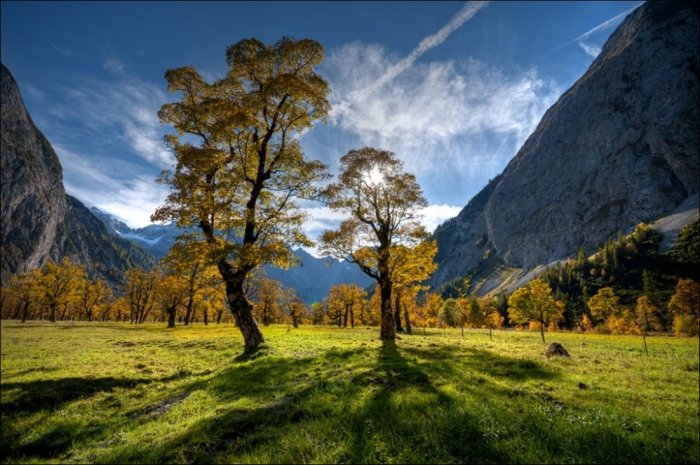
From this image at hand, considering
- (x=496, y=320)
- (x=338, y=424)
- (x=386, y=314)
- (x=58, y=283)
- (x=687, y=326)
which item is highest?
(x=58, y=283)

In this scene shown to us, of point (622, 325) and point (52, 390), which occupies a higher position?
point (52, 390)

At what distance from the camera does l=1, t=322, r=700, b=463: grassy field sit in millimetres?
7586

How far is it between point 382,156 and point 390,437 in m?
27.1

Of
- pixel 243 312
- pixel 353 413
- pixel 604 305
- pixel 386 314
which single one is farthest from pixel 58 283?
pixel 604 305

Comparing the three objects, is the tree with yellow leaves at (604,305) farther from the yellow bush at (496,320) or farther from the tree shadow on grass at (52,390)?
the tree shadow on grass at (52,390)

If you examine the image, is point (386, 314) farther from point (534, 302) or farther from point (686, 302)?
point (686, 302)

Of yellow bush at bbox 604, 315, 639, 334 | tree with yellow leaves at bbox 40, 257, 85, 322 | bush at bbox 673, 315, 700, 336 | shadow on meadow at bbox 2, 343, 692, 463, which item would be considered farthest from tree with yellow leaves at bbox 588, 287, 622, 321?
tree with yellow leaves at bbox 40, 257, 85, 322

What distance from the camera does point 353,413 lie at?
959 cm

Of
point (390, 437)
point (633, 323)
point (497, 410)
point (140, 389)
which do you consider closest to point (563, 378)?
point (497, 410)

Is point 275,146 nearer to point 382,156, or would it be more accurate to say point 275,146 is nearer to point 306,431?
point 382,156

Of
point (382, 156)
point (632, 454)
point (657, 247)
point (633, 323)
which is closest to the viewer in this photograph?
point (632, 454)

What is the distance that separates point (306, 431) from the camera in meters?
8.41

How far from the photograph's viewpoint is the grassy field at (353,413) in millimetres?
7586

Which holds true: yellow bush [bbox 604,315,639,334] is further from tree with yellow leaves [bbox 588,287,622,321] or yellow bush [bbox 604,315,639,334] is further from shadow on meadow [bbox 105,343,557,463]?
shadow on meadow [bbox 105,343,557,463]
